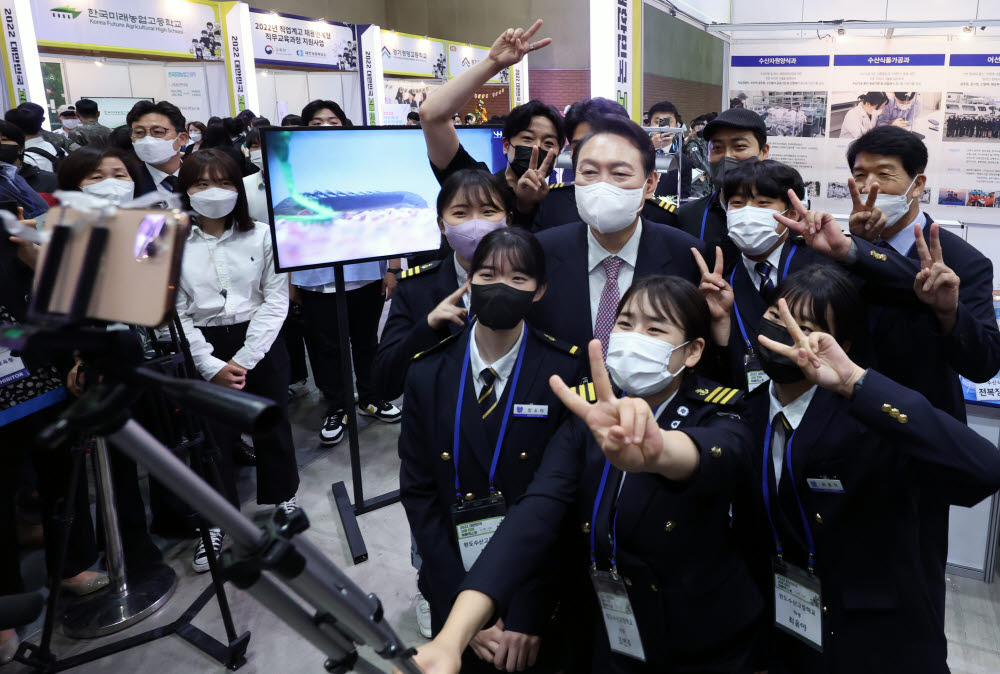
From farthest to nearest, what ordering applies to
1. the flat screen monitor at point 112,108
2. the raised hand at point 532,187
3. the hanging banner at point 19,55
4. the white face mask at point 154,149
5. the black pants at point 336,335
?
the flat screen monitor at point 112,108, the hanging banner at point 19,55, the black pants at point 336,335, the white face mask at point 154,149, the raised hand at point 532,187

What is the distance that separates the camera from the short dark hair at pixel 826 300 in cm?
167

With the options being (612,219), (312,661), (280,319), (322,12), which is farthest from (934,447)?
(322,12)

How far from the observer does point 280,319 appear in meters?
3.29

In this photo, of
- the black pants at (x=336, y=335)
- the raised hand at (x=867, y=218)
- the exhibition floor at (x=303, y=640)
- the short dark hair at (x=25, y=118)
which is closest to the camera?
the raised hand at (x=867, y=218)

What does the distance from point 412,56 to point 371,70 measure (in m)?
1.27

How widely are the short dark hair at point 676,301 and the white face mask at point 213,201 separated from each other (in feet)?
6.75

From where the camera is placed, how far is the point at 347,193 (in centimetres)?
320

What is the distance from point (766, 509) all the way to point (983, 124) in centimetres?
449

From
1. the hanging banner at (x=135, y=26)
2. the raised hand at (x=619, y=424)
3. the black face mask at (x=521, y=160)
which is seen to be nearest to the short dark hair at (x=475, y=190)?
the black face mask at (x=521, y=160)

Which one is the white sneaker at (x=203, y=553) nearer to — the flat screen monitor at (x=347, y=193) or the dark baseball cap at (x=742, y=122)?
the flat screen monitor at (x=347, y=193)

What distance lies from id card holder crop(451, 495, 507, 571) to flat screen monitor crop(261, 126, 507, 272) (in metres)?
1.63

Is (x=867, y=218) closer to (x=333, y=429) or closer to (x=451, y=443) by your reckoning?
(x=451, y=443)

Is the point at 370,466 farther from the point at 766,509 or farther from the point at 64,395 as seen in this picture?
the point at 766,509

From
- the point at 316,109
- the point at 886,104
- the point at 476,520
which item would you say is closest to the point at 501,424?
the point at 476,520
